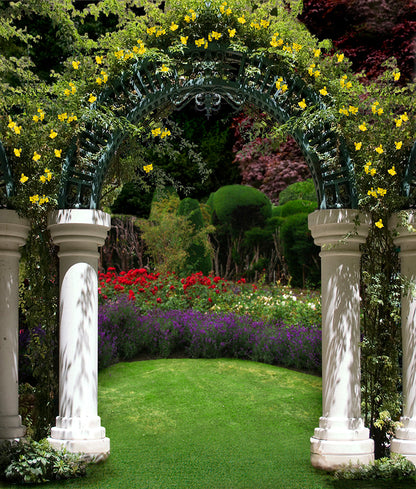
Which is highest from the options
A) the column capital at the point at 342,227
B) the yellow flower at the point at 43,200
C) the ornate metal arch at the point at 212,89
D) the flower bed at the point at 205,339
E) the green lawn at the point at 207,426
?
the ornate metal arch at the point at 212,89

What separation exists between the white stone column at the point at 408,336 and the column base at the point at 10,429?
10.1 feet

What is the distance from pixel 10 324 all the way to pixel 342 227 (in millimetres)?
2895

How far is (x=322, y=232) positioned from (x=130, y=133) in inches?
71.8

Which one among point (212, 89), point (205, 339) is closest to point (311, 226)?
point (212, 89)

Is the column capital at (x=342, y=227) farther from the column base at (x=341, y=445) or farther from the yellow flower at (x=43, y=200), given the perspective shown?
the yellow flower at (x=43, y=200)

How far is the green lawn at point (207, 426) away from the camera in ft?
16.3

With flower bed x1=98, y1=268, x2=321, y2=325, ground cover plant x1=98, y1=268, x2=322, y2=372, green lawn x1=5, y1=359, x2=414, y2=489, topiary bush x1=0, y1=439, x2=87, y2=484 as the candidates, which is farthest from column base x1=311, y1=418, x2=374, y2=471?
flower bed x1=98, y1=268, x2=321, y2=325

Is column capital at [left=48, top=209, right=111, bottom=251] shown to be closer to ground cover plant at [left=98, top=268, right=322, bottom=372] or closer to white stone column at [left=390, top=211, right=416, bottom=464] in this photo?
white stone column at [left=390, top=211, right=416, bottom=464]

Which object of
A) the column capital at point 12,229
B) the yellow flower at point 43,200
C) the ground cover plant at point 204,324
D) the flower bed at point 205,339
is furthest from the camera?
the ground cover plant at point 204,324

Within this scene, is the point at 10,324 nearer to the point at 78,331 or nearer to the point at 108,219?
the point at 78,331

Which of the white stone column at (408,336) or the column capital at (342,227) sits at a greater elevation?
the column capital at (342,227)

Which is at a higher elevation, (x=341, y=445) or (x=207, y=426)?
(x=341, y=445)

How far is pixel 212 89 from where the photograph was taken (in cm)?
537

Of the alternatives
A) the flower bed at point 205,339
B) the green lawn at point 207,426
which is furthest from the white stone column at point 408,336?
the flower bed at point 205,339
